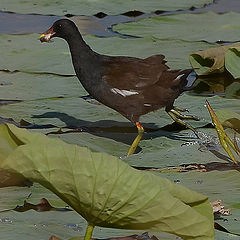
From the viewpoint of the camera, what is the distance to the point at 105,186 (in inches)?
76.1

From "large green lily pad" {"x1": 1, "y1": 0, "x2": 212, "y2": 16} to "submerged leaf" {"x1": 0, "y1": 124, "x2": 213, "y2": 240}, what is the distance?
4528 mm

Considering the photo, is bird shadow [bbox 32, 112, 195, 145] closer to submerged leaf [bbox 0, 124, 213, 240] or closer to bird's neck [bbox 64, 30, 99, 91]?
bird's neck [bbox 64, 30, 99, 91]

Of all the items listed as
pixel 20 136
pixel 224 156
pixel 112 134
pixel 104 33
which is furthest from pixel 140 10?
pixel 20 136

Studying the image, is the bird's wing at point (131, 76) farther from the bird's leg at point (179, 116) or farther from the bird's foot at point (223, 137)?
the bird's foot at point (223, 137)

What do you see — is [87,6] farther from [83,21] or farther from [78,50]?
[78,50]

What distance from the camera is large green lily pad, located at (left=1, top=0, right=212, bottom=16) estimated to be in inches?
254

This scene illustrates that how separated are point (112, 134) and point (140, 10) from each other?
2714mm

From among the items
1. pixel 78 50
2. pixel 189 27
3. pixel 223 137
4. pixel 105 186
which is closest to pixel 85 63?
pixel 78 50

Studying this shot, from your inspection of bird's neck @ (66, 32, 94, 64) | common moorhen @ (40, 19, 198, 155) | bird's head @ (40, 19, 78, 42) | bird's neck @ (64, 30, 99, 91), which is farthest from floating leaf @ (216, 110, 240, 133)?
bird's head @ (40, 19, 78, 42)

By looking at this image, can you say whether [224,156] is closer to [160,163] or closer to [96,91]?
[160,163]

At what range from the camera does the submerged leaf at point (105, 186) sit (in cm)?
190

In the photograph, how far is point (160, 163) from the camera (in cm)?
331

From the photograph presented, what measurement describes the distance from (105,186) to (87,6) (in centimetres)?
475

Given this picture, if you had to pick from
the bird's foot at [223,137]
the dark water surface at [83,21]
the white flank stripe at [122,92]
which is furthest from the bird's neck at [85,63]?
the dark water surface at [83,21]
